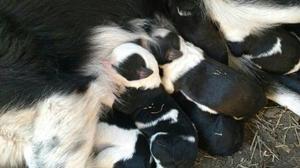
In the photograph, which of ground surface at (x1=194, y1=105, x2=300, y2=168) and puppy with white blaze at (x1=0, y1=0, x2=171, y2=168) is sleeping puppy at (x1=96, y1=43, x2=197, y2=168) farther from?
ground surface at (x1=194, y1=105, x2=300, y2=168)

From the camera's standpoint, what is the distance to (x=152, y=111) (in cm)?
215

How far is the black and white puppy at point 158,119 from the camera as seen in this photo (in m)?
2.06

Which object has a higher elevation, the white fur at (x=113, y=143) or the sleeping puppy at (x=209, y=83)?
the sleeping puppy at (x=209, y=83)

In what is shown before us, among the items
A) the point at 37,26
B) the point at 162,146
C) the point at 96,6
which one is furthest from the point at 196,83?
the point at 37,26

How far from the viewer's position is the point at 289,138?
2322 millimetres

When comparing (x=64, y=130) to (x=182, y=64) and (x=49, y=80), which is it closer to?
(x=49, y=80)

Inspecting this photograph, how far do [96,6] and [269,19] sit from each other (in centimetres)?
61

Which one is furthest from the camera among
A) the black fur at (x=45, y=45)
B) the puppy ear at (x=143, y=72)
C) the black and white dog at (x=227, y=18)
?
the black and white dog at (x=227, y=18)

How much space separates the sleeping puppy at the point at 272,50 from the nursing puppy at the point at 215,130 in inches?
9.3

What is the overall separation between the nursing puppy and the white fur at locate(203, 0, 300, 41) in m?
0.29

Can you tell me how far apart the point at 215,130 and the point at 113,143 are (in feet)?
1.17

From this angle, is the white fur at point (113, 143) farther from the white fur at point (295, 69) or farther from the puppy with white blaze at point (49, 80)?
the white fur at point (295, 69)

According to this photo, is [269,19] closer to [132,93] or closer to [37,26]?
[132,93]

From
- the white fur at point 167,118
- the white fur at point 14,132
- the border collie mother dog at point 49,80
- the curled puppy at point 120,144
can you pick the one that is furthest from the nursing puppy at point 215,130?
the white fur at point 14,132
